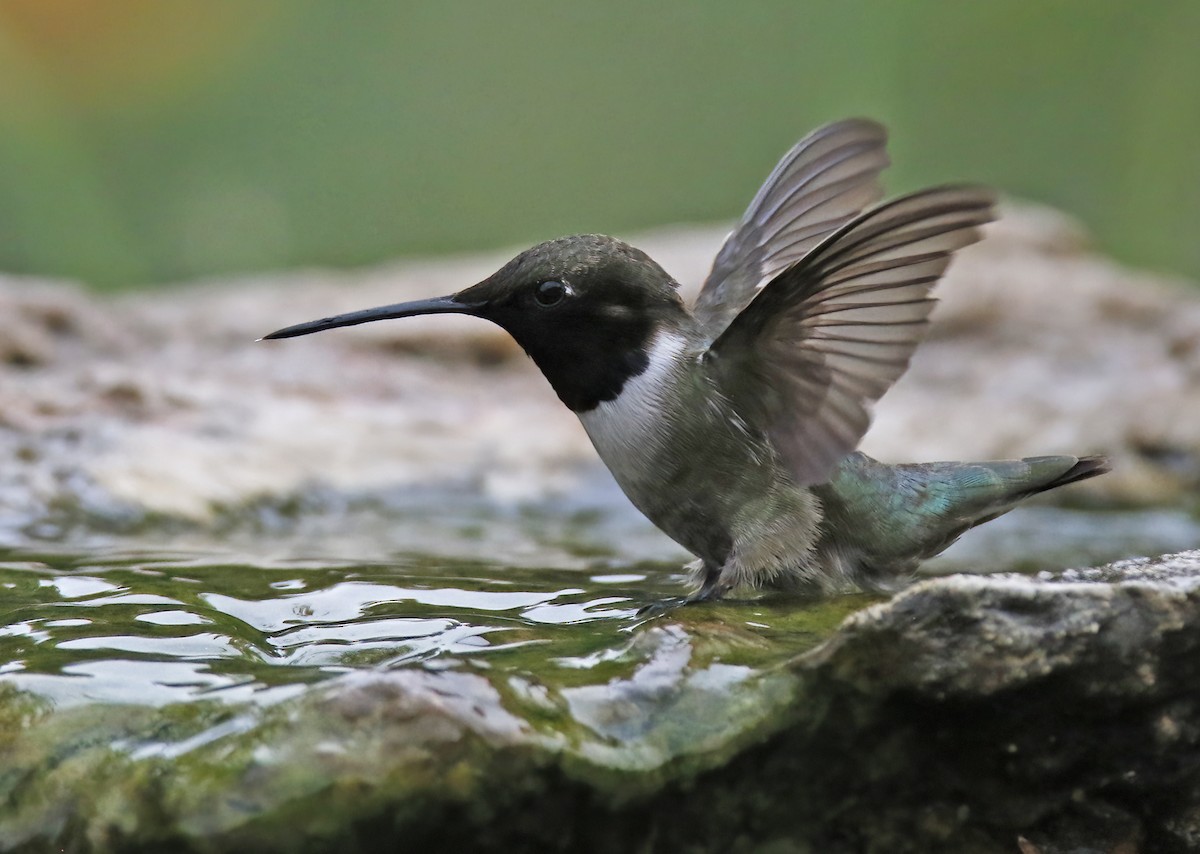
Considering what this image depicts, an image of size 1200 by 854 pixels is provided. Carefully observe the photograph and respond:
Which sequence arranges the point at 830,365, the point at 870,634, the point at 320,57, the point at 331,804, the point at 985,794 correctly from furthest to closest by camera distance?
the point at 320,57 < the point at 830,365 < the point at 985,794 < the point at 870,634 < the point at 331,804

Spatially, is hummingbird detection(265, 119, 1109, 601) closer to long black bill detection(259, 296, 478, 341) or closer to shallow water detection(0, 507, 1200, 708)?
long black bill detection(259, 296, 478, 341)

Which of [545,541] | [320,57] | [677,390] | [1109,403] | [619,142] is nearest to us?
[677,390]

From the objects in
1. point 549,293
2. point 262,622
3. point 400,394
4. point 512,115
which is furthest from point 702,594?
point 512,115

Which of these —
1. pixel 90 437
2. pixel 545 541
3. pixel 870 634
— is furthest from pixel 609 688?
pixel 90 437

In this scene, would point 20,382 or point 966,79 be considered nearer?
point 20,382

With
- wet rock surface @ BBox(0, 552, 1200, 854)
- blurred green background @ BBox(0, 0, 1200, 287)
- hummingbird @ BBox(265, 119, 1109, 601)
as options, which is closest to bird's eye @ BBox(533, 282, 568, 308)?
hummingbird @ BBox(265, 119, 1109, 601)

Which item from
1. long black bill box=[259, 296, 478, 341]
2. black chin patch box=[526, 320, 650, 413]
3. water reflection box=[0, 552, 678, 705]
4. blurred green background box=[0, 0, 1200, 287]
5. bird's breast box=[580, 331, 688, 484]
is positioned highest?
blurred green background box=[0, 0, 1200, 287]

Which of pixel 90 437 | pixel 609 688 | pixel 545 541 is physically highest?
pixel 90 437

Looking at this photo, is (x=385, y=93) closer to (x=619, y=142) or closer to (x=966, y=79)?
(x=619, y=142)
